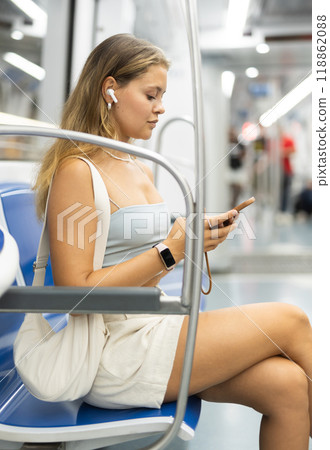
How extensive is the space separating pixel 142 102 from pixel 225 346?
20.4 inches

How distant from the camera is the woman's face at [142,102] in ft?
3.21

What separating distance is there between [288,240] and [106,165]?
16.2 feet

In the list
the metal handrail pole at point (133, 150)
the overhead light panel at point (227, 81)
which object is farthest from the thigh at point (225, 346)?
the overhead light panel at point (227, 81)

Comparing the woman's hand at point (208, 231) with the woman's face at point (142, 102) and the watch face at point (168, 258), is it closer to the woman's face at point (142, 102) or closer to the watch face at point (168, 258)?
the watch face at point (168, 258)

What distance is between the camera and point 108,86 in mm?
977

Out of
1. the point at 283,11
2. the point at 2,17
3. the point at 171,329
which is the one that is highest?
the point at 283,11

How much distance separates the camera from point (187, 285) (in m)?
0.79

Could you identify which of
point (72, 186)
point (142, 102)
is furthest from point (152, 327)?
point (142, 102)

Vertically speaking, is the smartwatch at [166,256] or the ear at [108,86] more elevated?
the ear at [108,86]

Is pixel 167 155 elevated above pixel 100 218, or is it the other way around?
pixel 167 155

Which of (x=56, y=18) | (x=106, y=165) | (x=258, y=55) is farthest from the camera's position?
(x=258, y=55)

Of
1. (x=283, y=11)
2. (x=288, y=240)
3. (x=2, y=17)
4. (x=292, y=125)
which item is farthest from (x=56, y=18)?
(x=292, y=125)

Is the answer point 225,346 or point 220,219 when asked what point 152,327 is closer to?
point 225,346
